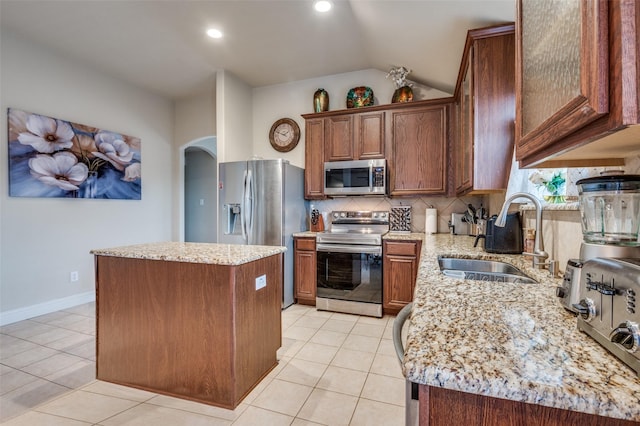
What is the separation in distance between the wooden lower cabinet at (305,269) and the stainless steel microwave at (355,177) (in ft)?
2.21

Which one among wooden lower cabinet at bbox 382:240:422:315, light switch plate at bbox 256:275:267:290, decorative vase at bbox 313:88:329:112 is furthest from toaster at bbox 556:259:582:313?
decorative vase at bbox 313:88:329:112

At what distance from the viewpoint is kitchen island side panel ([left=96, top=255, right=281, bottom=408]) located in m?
1.68

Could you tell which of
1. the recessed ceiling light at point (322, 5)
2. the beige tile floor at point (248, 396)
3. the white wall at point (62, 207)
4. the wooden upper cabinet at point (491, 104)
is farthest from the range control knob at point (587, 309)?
the white wall at point (62, 207)

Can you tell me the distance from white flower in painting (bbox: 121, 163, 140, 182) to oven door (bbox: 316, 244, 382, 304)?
2.80 m

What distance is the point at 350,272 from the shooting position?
3.17 m

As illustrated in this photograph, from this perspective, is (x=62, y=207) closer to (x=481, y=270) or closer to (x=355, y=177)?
(x=355, y=177)

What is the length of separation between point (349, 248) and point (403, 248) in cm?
56

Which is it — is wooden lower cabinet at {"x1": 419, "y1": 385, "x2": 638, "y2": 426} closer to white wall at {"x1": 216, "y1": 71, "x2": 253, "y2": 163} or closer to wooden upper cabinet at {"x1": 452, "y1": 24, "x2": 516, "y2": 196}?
wooden upper cabinet at {"x1": 452, "y1": 24, "x2": 516, "y2": 196}

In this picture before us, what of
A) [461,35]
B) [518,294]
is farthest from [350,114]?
[518,294]

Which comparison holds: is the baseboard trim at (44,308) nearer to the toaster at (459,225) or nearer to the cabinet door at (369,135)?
the cabinet door at (369,135)

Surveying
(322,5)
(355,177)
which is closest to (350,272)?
(355,177)

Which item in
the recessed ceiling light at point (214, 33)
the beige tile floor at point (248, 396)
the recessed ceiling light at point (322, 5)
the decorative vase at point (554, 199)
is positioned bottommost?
the beige tile floor at point (248, 396)

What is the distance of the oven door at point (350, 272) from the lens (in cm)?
309

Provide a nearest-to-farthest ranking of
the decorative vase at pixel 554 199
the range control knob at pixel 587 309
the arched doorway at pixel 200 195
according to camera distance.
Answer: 1. the range control knob at pixel 587 309
2. the decorative vase at pixel 554 199
3. the arched doorway at pixel 200 195
